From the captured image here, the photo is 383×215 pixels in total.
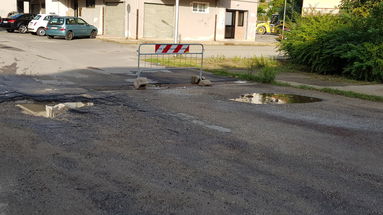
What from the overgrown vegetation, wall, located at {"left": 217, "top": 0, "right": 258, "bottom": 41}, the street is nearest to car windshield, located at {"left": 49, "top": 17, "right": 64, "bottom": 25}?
wall, located at {"left": 217, "top": 0, "right": 258, "bottom": 41}

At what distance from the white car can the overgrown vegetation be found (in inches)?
842

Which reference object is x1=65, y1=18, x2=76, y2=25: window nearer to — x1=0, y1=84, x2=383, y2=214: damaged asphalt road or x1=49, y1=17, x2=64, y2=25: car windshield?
x1=49, y1=17, x2=64, y2=25: car windshield

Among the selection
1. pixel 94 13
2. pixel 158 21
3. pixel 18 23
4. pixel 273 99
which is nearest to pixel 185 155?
pixel 273 99

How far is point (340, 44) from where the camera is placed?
17734 millimetres

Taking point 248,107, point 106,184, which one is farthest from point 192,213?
point 248,107

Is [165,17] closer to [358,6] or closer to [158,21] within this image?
[158,21]

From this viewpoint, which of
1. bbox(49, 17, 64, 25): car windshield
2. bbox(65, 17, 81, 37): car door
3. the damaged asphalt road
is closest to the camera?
the damaged asphalt road

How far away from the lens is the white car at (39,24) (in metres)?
35.3

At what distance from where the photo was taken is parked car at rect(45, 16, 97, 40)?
3173cm

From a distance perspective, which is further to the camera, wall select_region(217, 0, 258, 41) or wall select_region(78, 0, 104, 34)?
wall select_region(217, 0, 258, 41)

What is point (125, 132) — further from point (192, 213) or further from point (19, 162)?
point (192, 213)

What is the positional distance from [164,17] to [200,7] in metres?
4.11

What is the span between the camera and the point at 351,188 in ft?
17.5

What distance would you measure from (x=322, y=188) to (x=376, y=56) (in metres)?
12.3
